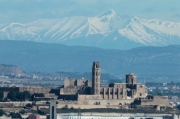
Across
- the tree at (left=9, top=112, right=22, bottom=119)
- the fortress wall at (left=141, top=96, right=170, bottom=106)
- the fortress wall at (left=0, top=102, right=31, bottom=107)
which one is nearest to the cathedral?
the fortress wall at (left=141, top=96, right=170, bottom=106)

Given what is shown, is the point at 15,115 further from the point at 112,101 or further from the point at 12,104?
the point at 112,101

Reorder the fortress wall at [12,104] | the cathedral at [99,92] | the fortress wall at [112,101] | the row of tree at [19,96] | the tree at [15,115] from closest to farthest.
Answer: the tree at [15,115] → the fortress wall at [12,104] → the fortress wall at [112,101] → the cathedral at [99,92] → the row of tree at [19,96]

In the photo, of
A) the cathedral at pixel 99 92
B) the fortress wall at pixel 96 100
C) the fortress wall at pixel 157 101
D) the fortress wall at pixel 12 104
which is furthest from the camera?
the fortress wall at pixel 157 101

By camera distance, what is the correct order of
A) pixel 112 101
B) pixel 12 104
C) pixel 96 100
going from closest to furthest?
pixel 12 104
pixel 96 100
pixel 112 101

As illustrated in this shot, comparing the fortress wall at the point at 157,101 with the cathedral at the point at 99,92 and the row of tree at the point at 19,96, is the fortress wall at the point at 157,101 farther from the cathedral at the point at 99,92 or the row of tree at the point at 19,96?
the row of tree at the point at 19,96

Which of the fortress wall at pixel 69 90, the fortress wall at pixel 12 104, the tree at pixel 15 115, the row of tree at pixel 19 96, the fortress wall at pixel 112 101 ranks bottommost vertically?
the tree at pixel 15 115

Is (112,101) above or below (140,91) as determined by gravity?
below

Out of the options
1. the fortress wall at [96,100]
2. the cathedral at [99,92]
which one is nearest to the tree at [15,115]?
the fortress wall at [96,100]

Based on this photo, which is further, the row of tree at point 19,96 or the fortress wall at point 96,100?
the row of tree at point 19,96

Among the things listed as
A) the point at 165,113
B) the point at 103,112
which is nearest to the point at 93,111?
the point at 103,112

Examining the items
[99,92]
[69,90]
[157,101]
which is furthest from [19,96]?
[157,101]

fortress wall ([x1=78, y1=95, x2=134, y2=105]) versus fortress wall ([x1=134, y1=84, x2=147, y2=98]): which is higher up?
fortress wall ([x1=134, y1=84, x2=147, y2=98])

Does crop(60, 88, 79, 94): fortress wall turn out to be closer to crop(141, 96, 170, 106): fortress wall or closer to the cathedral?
the cathedral

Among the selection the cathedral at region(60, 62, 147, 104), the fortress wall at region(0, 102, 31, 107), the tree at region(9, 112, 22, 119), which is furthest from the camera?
the cathedral at region(60, 62, 147, 104)
